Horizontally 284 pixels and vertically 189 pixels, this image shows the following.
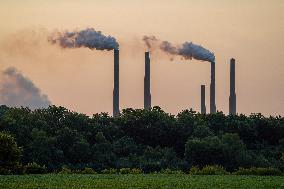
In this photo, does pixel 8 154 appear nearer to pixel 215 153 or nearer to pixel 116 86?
pixel 215 153

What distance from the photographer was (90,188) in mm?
46938

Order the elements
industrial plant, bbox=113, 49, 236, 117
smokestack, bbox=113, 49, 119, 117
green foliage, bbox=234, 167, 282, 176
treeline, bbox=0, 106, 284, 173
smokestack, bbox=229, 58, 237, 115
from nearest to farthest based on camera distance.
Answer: green foliage, bbox=234, 167, 282, 176, treeline, bbox=0, 106, 284, 173, smokestack, bbox=113, 49, 119, 117, industrial plant, bbox=113, 49, 236, 117, smokestack, bbox=229, 58, 237, 115

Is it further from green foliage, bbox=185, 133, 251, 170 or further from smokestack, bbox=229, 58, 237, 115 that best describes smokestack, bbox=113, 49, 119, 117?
smokestack, bbox=229, 58, 237, 115

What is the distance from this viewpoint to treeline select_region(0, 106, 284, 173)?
94375 millimetres

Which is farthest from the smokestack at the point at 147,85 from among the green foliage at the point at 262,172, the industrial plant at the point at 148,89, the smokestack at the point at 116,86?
→ the green foliage at the point at 262,172

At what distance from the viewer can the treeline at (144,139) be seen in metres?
94.4

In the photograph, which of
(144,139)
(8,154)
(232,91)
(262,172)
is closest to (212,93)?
(232,91)

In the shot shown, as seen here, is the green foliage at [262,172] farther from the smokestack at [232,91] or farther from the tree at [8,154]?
the smokestack at [232,91]

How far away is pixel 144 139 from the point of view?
350 ft

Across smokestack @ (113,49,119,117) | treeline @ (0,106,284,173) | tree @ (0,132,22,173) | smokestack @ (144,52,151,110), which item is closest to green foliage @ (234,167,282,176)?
treeline @ (0,106,284,173)

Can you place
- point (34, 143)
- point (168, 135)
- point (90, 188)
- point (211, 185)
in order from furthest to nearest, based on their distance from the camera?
point (168, 135)
point (34, 143)
point (211, 185)
point (90, 188)

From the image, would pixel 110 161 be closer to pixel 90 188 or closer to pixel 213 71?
pixel 213 71

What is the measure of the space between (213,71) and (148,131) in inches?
678

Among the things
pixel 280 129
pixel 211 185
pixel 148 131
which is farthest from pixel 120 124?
pixel 211 185
